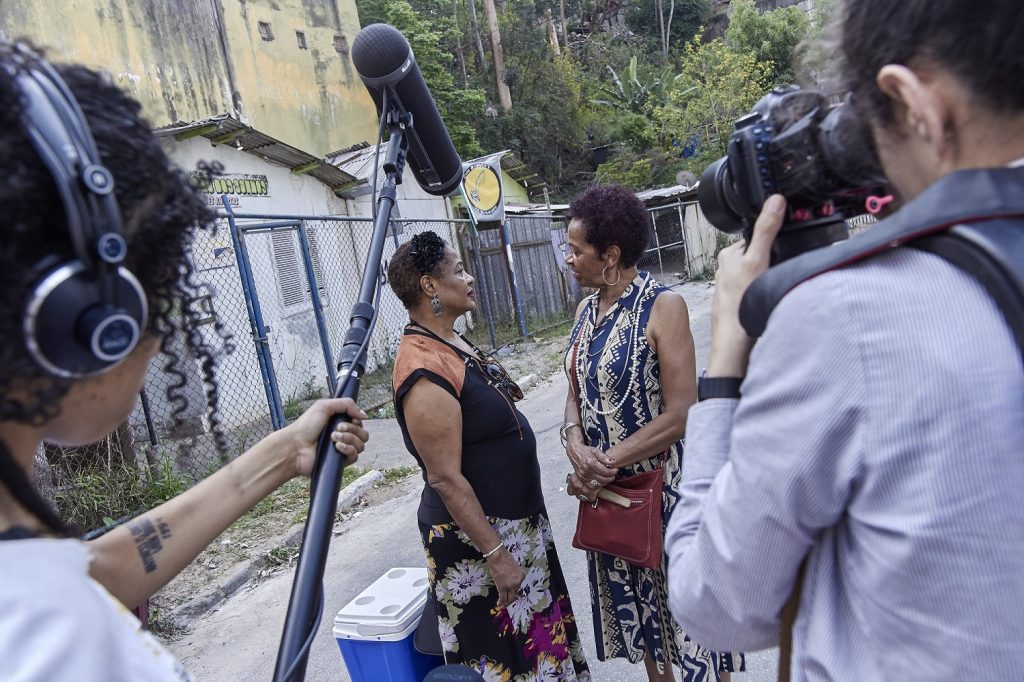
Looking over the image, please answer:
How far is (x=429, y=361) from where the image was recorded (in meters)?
2.31

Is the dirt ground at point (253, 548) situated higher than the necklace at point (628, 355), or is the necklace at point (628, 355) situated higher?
the necklace at point (628, 355)

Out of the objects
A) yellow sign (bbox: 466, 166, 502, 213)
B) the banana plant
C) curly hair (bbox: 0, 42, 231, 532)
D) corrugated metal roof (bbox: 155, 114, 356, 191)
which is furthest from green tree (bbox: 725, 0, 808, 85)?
curly hair (bbox: 0, 42, 231, 532)

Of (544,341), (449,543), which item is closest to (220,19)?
(544,341)

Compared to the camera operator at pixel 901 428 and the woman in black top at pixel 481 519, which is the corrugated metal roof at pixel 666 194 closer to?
the woman in black top at pixel 481 519

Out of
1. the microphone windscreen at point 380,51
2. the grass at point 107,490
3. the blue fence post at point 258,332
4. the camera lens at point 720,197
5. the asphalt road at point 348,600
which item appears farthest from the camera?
the blue fence post at point 258,332

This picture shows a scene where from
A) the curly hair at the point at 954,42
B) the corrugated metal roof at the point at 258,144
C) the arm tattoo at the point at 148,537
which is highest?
the corrugated metal roof at the point at 258,144

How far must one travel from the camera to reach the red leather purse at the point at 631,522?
91.0 inches

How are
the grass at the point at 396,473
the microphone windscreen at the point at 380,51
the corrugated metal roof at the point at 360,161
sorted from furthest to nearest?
1. the corrugated metal roof at the point at 360,161
2. the grass at the point at 396,473
3. the microphone windscreen at the point at 380,51

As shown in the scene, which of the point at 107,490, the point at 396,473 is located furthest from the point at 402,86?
the point at 396,473

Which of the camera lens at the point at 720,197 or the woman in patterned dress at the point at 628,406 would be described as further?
the woman in patterned dress at the point at 628,406

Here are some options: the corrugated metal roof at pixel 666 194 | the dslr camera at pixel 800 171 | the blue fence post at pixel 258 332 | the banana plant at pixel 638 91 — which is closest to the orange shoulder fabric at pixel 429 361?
the dslr camera at pixel 800 171

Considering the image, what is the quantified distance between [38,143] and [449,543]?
1875mm

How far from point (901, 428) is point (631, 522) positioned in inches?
67.6

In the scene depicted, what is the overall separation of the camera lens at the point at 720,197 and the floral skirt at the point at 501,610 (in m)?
1.50
